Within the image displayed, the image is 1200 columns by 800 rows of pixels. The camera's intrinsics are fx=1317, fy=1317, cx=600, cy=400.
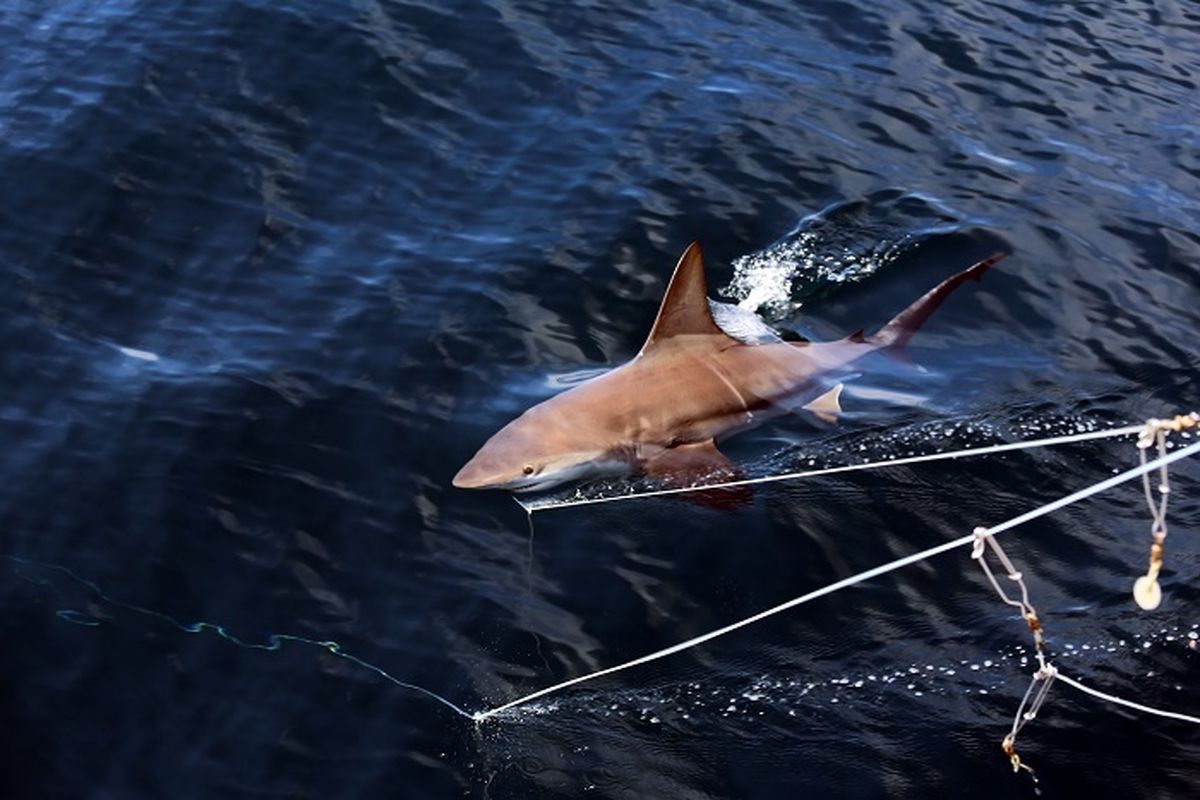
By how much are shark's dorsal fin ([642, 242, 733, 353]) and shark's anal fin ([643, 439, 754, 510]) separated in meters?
0.73

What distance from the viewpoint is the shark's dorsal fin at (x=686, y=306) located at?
814 centimetres

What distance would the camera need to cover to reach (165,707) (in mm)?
6777

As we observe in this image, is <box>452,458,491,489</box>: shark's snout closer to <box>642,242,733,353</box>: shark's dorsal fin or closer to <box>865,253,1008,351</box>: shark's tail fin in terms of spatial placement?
<box>642,242,733,353</box>: shark's dorsal fin

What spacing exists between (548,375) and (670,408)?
114 cm

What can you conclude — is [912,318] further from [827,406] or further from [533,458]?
[533,458]

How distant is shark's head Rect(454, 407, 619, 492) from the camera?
787 centimetres

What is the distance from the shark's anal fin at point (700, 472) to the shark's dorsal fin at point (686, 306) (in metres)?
0.73

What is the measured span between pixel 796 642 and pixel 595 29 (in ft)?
27.0

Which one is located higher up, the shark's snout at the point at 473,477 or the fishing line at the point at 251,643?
the shark's snout at the point at 473,477

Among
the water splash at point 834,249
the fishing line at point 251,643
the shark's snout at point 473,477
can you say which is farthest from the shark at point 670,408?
the fishing line at point 251,643

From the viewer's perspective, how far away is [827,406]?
8664 mm

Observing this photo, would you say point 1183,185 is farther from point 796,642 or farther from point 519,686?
point 519,686

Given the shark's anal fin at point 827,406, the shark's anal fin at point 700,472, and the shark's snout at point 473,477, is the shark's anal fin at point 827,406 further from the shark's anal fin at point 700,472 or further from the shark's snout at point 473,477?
the shark's snout at point 473,477

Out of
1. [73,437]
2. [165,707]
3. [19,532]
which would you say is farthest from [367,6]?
[165,707]
